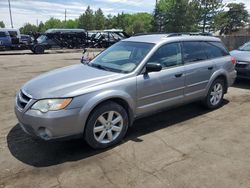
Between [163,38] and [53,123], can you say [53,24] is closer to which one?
[163,38]

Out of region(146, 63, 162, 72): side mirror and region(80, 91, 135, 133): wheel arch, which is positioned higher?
region(146, 63, 162, 72): side mirror

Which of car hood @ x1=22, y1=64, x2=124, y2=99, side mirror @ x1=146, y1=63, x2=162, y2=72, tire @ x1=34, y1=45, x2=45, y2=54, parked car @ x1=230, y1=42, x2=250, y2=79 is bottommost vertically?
tire @ x1=34, y1=45, x2=45, y2=54

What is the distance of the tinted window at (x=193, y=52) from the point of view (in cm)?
523

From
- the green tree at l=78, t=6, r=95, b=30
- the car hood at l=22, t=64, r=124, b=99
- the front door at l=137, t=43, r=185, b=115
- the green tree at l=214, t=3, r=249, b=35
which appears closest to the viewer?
the car hood at l=22, t=64, r=124, b=99

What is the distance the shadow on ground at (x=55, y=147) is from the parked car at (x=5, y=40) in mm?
20553

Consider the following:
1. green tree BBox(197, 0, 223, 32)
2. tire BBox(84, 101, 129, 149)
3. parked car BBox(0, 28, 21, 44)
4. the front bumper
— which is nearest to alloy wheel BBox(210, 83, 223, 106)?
tire BBox(84, 101, 129, 149)

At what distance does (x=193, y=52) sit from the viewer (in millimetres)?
5406

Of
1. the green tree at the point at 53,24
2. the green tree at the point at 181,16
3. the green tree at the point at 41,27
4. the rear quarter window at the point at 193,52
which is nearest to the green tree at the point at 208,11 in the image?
the green tree at the point at 181,16

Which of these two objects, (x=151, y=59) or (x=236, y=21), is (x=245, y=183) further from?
(x=236, y=21)

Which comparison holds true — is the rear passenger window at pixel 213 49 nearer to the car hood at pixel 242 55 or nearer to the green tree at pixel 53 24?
the car hood at pixel 242 55

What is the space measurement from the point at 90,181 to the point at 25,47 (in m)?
23.3

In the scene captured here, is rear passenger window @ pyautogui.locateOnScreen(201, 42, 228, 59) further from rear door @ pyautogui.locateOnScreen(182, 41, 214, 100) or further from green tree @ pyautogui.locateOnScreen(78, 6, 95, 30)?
green tree @ pyautogui.locateOnScreen(78, 6, 95, 30)

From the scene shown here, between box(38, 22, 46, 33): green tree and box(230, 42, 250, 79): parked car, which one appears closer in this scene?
box(230, 42, 250, 79): parked car

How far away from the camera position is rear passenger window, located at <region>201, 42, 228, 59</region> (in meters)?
5.77
